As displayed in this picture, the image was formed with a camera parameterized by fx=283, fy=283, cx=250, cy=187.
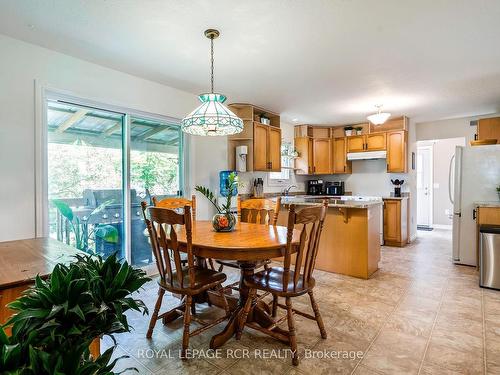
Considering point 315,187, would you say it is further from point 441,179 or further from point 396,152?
point 441,179

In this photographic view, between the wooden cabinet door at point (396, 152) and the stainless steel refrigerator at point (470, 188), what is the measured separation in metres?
1.33

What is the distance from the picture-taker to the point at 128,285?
0.86m

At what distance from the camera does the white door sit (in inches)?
288

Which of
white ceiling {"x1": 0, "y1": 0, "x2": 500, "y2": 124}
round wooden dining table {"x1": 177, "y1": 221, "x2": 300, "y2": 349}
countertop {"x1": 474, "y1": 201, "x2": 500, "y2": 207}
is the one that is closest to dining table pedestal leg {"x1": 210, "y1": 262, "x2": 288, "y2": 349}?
round wooden dining table {"x1": 177, "y1": 221, "x2": 300, "y2": 349}

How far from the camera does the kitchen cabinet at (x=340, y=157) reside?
6.00 meters

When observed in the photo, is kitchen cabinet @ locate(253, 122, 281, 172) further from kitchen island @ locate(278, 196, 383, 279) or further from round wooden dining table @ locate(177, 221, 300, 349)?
round wooden dining table @ locate(177, 221, 300, 349)

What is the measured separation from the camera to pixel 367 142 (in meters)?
5.69

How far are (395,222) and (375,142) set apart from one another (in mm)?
1599

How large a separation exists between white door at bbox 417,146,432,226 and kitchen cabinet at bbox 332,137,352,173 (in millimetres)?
2657

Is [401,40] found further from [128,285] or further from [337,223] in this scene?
[128,285]

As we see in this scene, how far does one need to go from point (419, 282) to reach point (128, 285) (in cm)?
346

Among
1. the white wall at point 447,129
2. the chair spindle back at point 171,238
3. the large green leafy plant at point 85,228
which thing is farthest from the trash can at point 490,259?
the large green leafy plant at point 85,228

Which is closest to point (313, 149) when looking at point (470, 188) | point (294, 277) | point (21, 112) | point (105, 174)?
point (470, 188)

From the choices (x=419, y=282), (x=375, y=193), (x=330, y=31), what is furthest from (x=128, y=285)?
(x=375, y=193)
